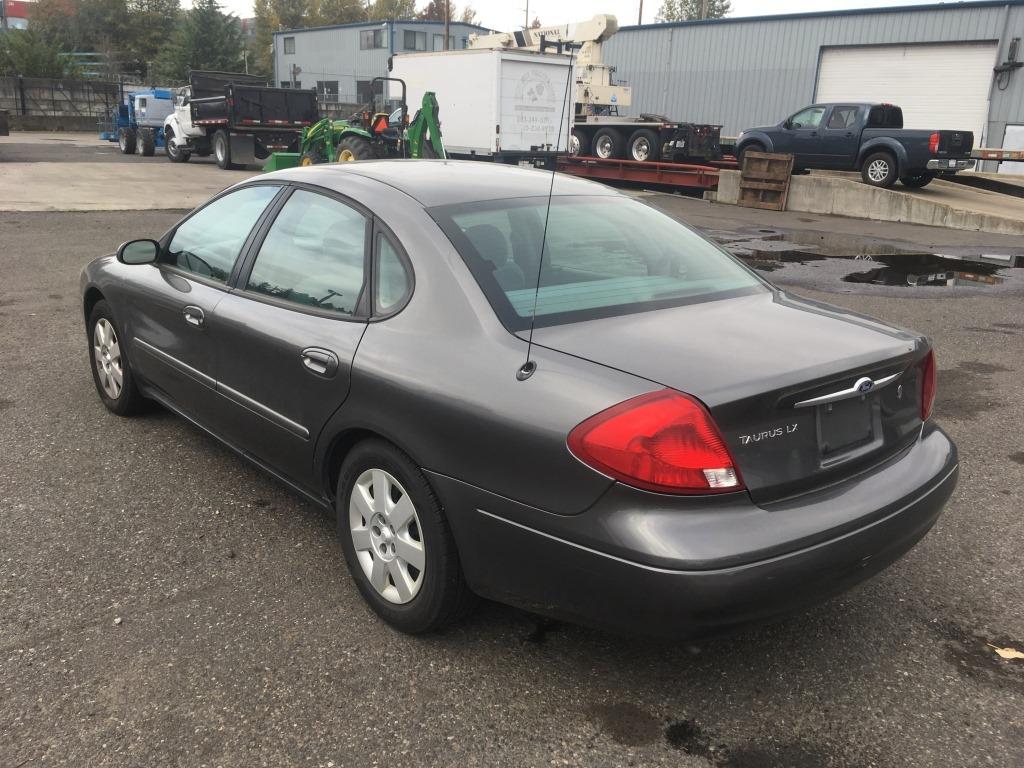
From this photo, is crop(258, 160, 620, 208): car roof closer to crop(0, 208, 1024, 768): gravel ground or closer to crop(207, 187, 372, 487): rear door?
crop(207, 187, 372, 487): rear door

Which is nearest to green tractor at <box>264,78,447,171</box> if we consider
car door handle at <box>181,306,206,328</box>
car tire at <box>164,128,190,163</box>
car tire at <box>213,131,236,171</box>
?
car tire at <box>213,131,236,171</box>

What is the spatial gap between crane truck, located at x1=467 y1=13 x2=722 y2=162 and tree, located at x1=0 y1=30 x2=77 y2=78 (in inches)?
1297

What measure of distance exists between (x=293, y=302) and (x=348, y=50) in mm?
59731

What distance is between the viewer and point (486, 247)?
2.87 meters

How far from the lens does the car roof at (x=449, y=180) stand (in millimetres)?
3133

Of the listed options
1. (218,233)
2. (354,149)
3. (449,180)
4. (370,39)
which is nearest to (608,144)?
(354,149)

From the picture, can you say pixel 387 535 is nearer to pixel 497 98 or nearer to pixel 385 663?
pixel 385 663

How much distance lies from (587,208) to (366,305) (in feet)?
3.33

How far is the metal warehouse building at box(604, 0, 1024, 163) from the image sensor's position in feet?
94.2

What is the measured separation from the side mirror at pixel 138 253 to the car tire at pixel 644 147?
64.7 feet

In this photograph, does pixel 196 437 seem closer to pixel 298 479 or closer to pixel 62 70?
pixel 298 479

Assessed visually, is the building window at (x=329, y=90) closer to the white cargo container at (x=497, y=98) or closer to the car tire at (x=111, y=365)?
the white cargo container at (x=497, y=98)

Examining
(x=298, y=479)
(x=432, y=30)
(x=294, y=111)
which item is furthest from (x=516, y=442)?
(x=432, y=30)

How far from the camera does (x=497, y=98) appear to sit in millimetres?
21125
